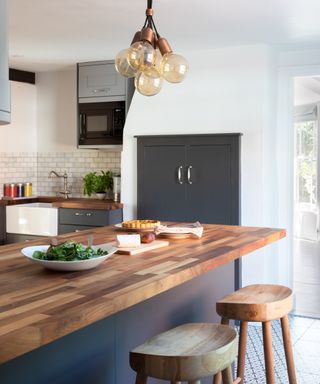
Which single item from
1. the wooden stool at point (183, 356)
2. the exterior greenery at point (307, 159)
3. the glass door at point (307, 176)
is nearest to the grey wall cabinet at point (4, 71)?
the wooden stool at point (183, 356)

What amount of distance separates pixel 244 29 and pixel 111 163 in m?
2.57

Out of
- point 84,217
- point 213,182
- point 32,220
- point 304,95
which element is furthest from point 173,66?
point 304,95

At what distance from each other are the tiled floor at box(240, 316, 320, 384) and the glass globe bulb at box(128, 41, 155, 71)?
2.27 m

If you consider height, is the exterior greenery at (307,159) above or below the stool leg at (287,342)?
above

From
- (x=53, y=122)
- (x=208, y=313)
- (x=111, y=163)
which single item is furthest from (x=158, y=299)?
(x=53, y=122)

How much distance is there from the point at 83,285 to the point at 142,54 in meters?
1.54

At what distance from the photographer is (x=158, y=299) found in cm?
289

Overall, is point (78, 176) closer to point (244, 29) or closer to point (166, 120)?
point (166, 120)

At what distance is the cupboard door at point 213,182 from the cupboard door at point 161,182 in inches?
3.5

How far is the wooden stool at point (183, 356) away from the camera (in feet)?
6.82

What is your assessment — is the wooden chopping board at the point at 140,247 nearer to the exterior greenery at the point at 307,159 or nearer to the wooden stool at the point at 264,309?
the wooden stool at the point at 264,309

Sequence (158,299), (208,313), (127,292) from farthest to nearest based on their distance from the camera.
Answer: (208,313) → (158,299) → (127,292)

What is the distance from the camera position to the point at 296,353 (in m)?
4.50

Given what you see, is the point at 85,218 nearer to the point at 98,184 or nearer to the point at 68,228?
the point at 68,228
